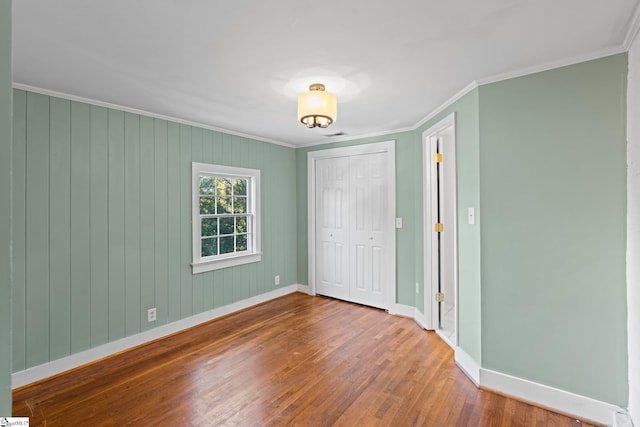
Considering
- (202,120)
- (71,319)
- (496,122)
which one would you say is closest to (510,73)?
(496,122)

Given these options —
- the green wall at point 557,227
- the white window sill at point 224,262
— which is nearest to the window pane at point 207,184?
the white window sill at point 224,262

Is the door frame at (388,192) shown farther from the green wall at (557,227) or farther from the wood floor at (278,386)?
the green wall at (557,227)

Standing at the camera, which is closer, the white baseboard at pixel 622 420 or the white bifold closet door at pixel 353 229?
the white baseboard at pixel 622 420

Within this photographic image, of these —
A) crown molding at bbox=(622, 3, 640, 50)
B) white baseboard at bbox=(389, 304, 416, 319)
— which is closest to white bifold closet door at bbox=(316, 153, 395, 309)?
white baseboard at bbox=(389, 304, 416, 319)

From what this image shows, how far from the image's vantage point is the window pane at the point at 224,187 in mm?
4078

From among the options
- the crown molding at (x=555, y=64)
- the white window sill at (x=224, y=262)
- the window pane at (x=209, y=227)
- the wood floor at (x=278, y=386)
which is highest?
the crown molding at (x=555, y=64)

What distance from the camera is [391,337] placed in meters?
3.38

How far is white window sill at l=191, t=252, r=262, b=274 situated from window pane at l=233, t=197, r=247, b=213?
620 millimetres

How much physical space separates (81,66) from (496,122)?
302cm

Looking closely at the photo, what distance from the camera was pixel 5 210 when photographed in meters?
0.51

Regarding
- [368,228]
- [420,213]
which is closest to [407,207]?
[420,213]

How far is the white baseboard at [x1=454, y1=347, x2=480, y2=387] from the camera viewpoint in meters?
2.49

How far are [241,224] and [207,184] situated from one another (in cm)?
75

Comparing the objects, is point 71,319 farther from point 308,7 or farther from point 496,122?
point 496,122
